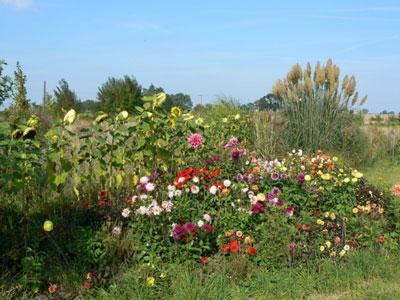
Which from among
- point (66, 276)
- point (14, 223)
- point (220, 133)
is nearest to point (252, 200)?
point (66, 276)

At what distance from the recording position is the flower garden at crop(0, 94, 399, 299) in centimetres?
369

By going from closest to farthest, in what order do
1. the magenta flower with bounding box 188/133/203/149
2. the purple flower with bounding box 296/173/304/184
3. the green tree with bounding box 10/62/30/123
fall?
1. the purple flower with bounding box 296/173/304/184
2. the magenta flower with bounding box 188/133/203/149
3. the green tree with bounding box 10/62/30/123

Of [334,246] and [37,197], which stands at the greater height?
[37,197]

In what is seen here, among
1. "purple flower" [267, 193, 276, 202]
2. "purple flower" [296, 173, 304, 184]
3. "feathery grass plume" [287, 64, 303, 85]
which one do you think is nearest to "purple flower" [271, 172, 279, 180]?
"purple flower" [296, 173, 304, 184]

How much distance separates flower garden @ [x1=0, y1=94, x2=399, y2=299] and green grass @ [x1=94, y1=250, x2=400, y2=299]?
9 centimetres

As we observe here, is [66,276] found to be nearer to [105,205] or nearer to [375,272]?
[105,205]

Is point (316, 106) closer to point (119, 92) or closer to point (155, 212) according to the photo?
point (155, 212)

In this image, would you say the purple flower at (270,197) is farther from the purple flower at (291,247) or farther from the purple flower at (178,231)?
the purple flower at (178,231)

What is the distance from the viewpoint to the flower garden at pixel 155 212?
3.69 metres

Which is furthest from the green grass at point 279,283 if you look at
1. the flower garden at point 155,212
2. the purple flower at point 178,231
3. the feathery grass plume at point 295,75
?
the feathery grass plume at point 295,75

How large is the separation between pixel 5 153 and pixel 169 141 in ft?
5.37

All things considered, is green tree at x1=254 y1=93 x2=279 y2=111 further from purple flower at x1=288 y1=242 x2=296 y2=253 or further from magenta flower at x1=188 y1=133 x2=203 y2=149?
purple flower at x1=288 y1=242 x2=296 y2=253

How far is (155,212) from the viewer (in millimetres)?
3803

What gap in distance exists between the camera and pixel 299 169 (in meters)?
5.32
